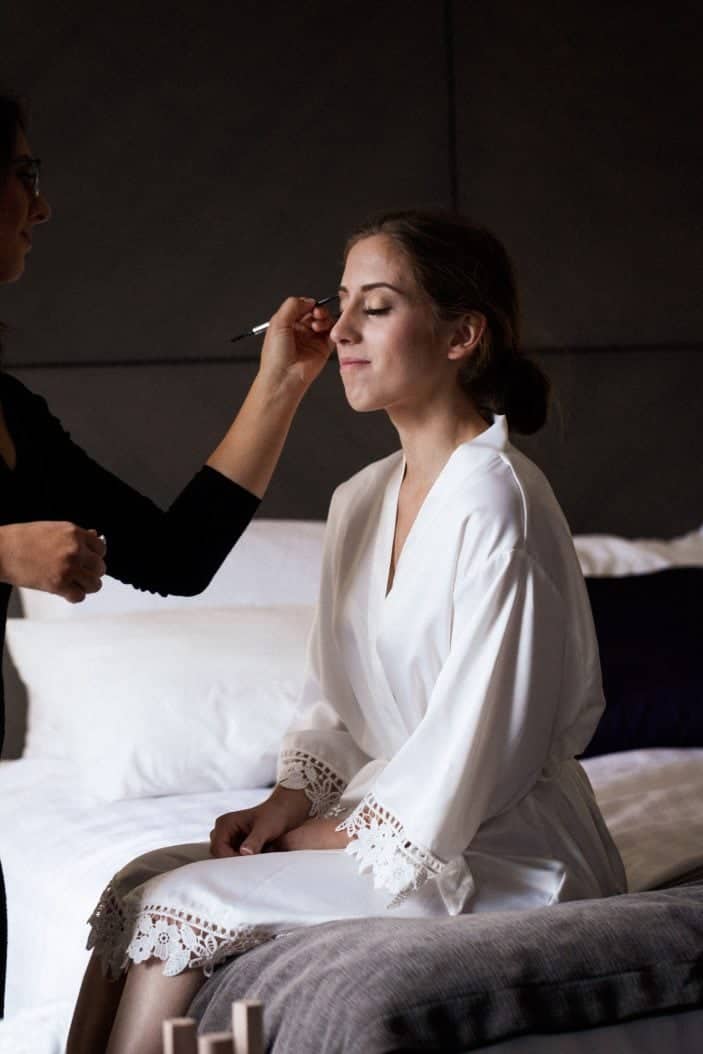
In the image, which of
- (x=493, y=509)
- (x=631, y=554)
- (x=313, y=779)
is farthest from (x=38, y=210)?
(x=631, y=554)

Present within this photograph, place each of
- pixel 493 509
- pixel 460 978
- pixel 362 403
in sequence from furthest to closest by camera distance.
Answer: pixel 362 403 < pixel 493 509 < pixel 460 978

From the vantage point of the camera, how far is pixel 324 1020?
1.32 meters

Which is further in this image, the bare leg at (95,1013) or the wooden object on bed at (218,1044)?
the bare leg at (95,1013)

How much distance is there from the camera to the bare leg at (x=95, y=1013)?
1587 mm

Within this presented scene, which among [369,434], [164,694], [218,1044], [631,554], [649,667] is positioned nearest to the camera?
[218,1044]

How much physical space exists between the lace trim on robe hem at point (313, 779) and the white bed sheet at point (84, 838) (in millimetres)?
342

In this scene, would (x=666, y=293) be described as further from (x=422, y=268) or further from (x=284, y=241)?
(x=422, y=268)

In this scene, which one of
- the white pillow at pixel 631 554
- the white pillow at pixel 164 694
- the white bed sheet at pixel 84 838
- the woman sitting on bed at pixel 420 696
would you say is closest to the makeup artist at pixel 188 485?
the woman sitting on bed at pixel 420 696

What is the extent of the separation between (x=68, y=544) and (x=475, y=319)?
73 cm

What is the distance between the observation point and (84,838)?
2.25 metres

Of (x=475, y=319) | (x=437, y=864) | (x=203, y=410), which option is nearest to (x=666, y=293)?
(x=203, y=410)

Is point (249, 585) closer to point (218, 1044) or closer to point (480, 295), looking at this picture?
point (480, 295)

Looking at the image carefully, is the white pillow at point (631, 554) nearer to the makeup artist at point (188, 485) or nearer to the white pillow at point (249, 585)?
the white pillow at point (249, 585)

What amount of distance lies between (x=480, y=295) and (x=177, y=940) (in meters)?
0.94
